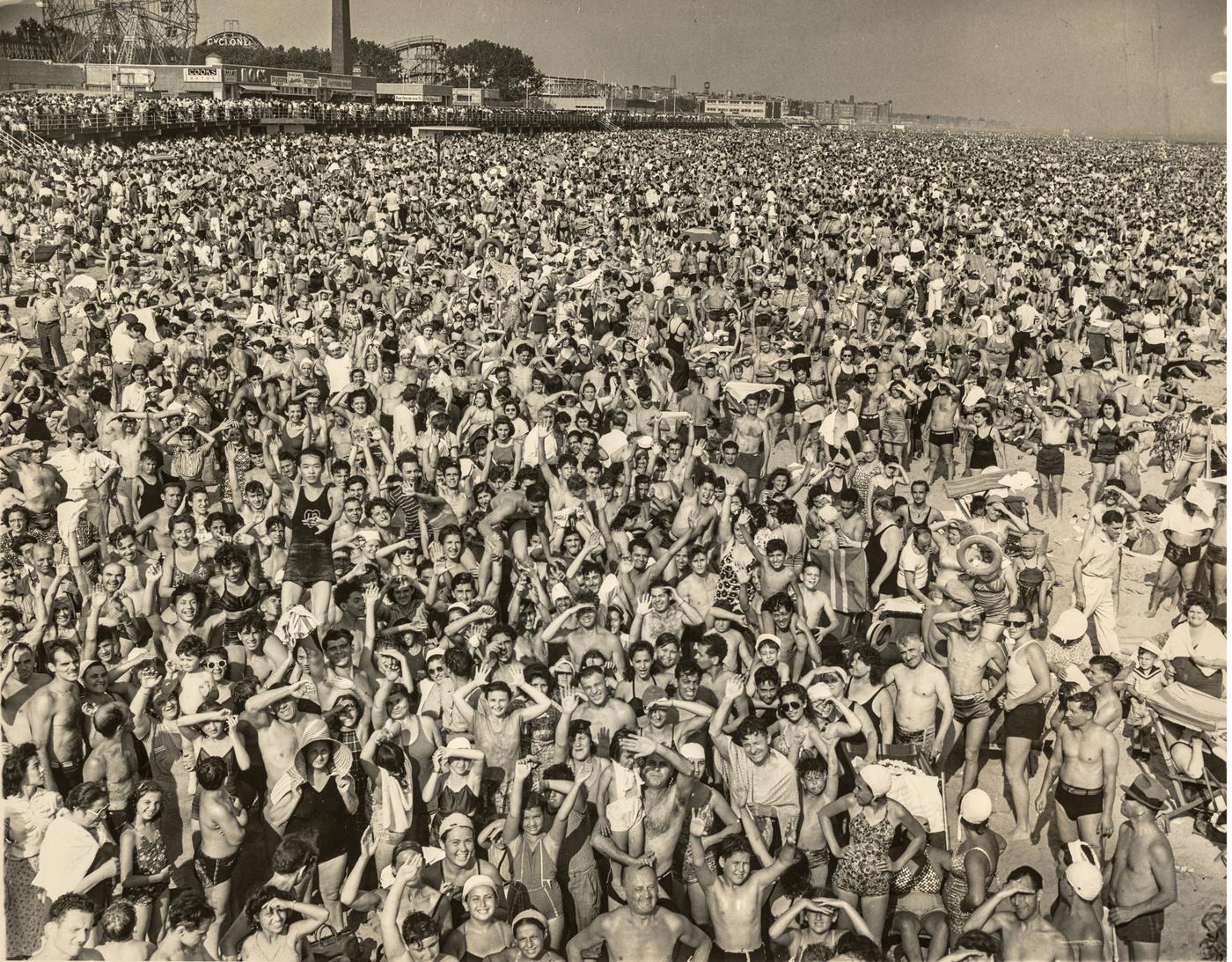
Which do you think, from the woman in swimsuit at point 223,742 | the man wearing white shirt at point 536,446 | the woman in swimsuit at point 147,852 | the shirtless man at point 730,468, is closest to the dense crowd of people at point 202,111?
the man wearing white shirt at point 536,446

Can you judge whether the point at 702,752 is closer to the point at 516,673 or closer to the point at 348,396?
the point at 516,673

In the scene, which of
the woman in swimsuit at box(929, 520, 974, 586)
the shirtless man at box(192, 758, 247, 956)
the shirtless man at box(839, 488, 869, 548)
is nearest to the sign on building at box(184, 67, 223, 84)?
the shirtless man at box(839, 488, 869, 548)

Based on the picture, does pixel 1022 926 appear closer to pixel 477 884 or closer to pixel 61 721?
pixel 477 884

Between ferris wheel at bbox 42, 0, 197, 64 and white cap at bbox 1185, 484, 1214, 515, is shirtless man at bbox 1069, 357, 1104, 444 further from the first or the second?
ferris wheel at bbox 42, 0, 197, 64

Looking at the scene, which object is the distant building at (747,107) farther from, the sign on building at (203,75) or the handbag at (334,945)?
the handbag at (334,945)

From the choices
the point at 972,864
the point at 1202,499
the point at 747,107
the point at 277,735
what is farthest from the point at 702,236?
the point at 747,107

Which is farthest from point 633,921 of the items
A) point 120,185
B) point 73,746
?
point 120,185
